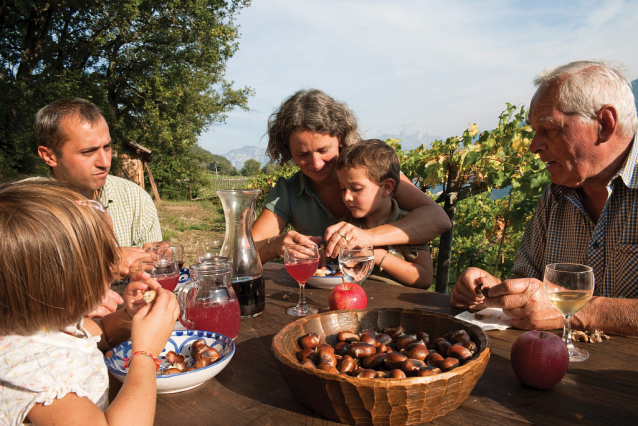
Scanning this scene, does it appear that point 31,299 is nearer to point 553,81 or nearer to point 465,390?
point 465,390

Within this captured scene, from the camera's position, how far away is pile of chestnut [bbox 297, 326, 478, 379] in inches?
41.2

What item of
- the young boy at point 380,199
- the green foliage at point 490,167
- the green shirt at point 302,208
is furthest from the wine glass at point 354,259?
the green foliage at point 490,167

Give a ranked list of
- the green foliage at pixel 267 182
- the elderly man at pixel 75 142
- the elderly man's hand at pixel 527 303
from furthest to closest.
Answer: the green foliage at pixel 267 182 → the elderly man at pixel 75 142 → the elderly man's hand at pixel 527 303

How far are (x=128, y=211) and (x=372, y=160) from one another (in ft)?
7.59

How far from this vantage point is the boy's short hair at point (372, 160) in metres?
2.67

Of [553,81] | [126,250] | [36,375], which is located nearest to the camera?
[36,375]

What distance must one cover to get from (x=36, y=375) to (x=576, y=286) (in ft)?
5.04

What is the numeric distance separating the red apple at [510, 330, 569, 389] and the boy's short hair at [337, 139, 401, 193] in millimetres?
1625

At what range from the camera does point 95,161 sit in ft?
10.7

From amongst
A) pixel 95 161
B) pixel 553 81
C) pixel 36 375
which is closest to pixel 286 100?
pixel 95 161

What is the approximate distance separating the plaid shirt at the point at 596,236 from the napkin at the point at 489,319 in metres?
0.80

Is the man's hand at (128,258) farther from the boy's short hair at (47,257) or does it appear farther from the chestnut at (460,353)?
the chestnut at (460,353)

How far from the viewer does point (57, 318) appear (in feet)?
3.58

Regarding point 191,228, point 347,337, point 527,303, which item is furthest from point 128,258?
point 191,228
